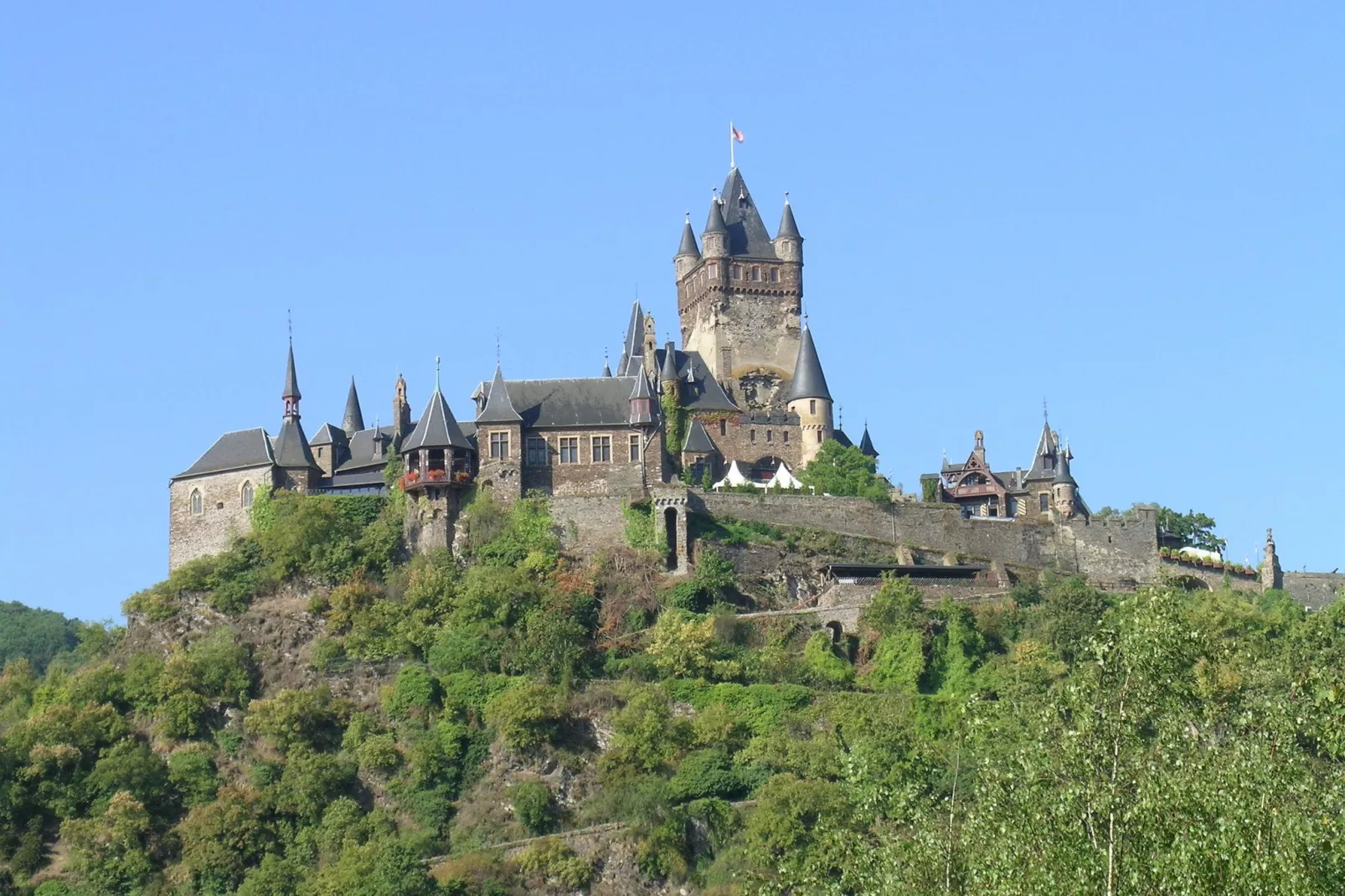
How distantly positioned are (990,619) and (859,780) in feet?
94.7

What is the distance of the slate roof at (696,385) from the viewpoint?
308 ft

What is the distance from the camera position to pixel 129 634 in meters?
83.2

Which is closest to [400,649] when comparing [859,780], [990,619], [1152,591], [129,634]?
[129,634]

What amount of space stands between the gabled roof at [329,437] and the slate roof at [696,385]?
1251cm

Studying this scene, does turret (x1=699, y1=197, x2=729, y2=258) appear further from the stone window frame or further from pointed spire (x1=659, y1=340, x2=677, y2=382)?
the stone window frame

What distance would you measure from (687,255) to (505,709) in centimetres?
3333

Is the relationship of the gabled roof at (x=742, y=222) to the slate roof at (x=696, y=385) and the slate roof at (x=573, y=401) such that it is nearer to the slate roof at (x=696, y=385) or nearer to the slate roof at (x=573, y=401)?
the slate roof at (x=696, y=385)

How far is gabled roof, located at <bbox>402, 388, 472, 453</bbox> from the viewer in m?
84.5

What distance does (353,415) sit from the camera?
9412 cm

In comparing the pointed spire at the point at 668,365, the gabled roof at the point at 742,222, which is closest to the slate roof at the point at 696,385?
the pointed spire at the point at 668,365

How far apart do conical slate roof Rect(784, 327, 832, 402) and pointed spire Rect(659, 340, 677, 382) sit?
4.69m

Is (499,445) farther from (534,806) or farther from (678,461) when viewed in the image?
(534,806)

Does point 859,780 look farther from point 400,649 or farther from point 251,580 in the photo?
point 251,580

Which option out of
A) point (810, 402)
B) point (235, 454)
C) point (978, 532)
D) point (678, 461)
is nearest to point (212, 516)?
point (235, 454)
